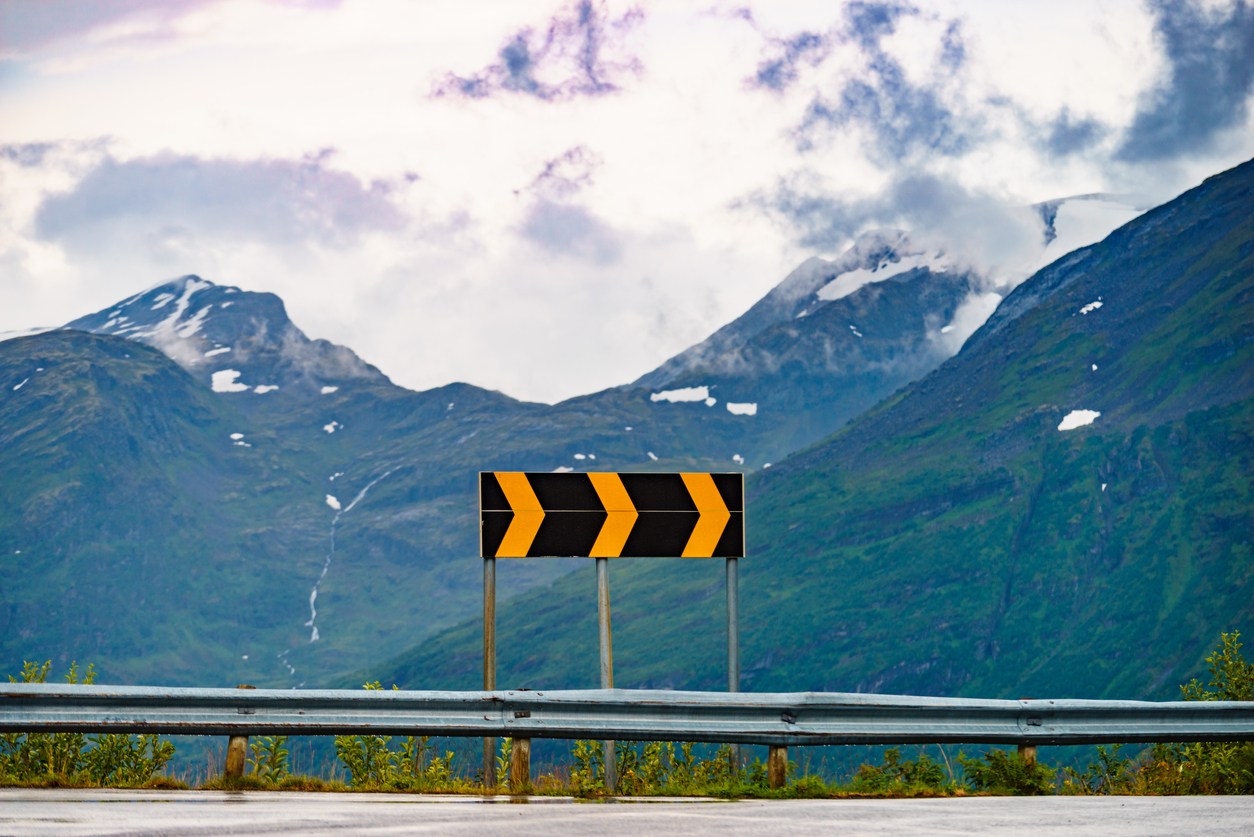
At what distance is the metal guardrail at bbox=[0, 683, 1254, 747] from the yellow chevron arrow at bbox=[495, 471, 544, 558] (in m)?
2.44

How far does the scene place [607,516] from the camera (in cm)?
1204

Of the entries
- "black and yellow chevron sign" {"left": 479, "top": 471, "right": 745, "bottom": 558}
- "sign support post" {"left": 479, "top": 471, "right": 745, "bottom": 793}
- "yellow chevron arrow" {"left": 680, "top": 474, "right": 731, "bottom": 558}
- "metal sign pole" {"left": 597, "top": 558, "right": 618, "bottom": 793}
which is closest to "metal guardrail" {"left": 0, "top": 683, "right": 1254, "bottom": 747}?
"metal sign pole" {"left": 597, "top": 558, "right": 618, "bottom": 793}

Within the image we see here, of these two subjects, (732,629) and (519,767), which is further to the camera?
(732,629)

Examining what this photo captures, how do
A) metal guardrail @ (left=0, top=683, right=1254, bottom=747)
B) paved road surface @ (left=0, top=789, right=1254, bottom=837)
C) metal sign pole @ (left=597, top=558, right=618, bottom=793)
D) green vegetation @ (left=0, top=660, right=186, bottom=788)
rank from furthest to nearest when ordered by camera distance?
metal sign pole @ (left=597, top=558, right=618, bottom=793) → green vegetation @ (left=0, top=660, right=186, bottom=788) → metal guardrail @ (left=0, top=683, right=1254, bottom=747) → paved road surface @ (left=0, top=789, right=1254, bottom=837)

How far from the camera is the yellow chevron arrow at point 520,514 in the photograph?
1186 centimetres

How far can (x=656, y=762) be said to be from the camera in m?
11.0

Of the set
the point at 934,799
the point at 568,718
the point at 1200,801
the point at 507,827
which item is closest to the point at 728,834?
the point at 507,827

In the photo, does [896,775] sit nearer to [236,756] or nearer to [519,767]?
[519,767]

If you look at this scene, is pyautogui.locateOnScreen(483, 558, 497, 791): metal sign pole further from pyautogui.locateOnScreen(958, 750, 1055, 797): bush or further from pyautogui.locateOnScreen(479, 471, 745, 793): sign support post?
pyautogui.locateOnScreen(958, 750, 1055, 797): bush

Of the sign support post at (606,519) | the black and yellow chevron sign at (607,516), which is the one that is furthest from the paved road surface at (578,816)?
the black and yellow chevron sign at (607,516)

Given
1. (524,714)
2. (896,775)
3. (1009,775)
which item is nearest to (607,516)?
(524,714)

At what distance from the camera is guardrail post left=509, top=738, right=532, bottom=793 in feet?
31.7

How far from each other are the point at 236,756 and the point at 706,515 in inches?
192

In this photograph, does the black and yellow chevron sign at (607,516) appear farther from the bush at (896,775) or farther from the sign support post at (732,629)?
the bush at (896,775)
